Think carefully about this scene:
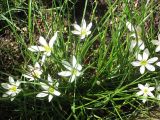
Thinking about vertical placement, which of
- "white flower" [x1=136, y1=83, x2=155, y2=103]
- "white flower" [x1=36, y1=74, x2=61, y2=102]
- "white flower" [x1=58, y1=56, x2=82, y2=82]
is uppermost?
"white flower" [x1=58, y1=56, x2=82, y2=82]

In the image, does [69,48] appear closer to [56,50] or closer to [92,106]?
[56,50]

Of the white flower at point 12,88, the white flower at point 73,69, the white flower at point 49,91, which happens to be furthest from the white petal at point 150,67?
the white flower at point 12,88

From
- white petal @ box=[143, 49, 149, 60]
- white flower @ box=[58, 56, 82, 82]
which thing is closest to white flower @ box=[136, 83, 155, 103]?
white petal @ box=[143, 49, 149, 60]

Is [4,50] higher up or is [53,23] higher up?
[53,23]

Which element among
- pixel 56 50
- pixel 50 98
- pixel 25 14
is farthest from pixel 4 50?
pixel 50 98

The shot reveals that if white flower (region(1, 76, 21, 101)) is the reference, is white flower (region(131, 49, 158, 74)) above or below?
Answer: above

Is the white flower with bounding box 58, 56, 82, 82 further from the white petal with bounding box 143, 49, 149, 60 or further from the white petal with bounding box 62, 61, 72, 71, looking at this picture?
the white petal with bounding box 143, 49, 149, 60

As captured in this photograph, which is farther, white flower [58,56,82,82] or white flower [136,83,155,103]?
white flower [136,83,155,103]

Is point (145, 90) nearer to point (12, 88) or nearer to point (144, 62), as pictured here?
point (144, 62)
